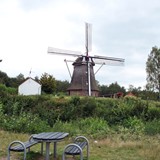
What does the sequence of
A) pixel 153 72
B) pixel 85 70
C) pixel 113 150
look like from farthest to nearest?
pixel 153 72 < pixel 85 70 < pixel 113 150

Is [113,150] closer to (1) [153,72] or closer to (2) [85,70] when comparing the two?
(2) [85,70]

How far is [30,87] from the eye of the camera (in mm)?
35406

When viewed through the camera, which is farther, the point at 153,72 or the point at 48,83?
the point at 153,72

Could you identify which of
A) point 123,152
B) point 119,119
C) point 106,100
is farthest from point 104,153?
point 106,100

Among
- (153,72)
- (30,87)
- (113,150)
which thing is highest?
(153,72)

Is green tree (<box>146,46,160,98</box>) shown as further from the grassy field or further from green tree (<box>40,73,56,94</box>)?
the grassy field

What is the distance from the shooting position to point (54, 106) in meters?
18.7

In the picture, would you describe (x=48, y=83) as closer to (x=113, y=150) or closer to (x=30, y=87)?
(x=30, y=87)

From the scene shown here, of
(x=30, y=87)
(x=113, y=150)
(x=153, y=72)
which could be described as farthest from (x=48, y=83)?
(x=113, y=150)

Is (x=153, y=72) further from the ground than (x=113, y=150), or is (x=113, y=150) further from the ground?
(x=153, y=72)

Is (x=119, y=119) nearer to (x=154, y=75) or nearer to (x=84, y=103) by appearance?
(x=84, y=103)

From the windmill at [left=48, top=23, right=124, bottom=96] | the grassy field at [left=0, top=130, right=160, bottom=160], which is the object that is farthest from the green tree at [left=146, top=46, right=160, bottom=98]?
the grassy field at [left=0, top=130, right=160, bottom=160]

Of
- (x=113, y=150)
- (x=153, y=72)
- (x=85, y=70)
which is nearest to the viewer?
(x=113, y=150)

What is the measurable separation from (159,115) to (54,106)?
5896mm
